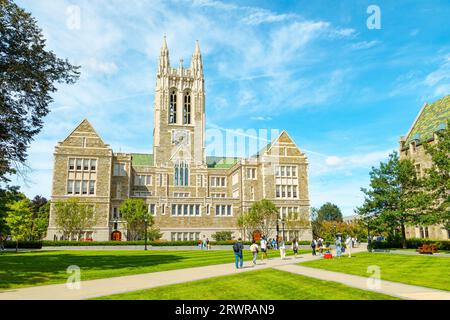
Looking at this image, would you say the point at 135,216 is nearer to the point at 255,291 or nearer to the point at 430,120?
the point at 255,291

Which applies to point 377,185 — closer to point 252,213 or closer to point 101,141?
point 252,213

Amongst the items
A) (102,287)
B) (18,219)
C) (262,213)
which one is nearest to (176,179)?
(262,213)

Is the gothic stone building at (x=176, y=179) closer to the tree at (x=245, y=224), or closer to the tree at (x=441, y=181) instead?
the tree at (x=245, y=224)

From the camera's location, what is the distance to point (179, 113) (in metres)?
76.1

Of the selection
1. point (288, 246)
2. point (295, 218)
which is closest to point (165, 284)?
point (288, 246)

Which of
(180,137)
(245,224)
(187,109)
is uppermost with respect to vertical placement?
(187,109)

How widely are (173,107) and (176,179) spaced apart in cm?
1945

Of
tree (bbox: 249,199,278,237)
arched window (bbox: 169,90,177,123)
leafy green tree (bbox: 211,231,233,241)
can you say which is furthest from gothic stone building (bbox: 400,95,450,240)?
arched window (bbox: 169,90,177,123)

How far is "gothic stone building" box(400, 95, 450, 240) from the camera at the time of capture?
4547cm

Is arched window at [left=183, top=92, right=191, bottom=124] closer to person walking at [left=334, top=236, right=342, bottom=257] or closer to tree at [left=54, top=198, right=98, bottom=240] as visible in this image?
tree at [left=54, top=198, right=98, bottom=240]

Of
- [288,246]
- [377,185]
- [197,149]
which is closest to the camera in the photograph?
[377,185]

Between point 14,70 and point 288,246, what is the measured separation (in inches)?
1534

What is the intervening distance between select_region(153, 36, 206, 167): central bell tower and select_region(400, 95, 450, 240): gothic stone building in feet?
121

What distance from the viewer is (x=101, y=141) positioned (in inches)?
2231
